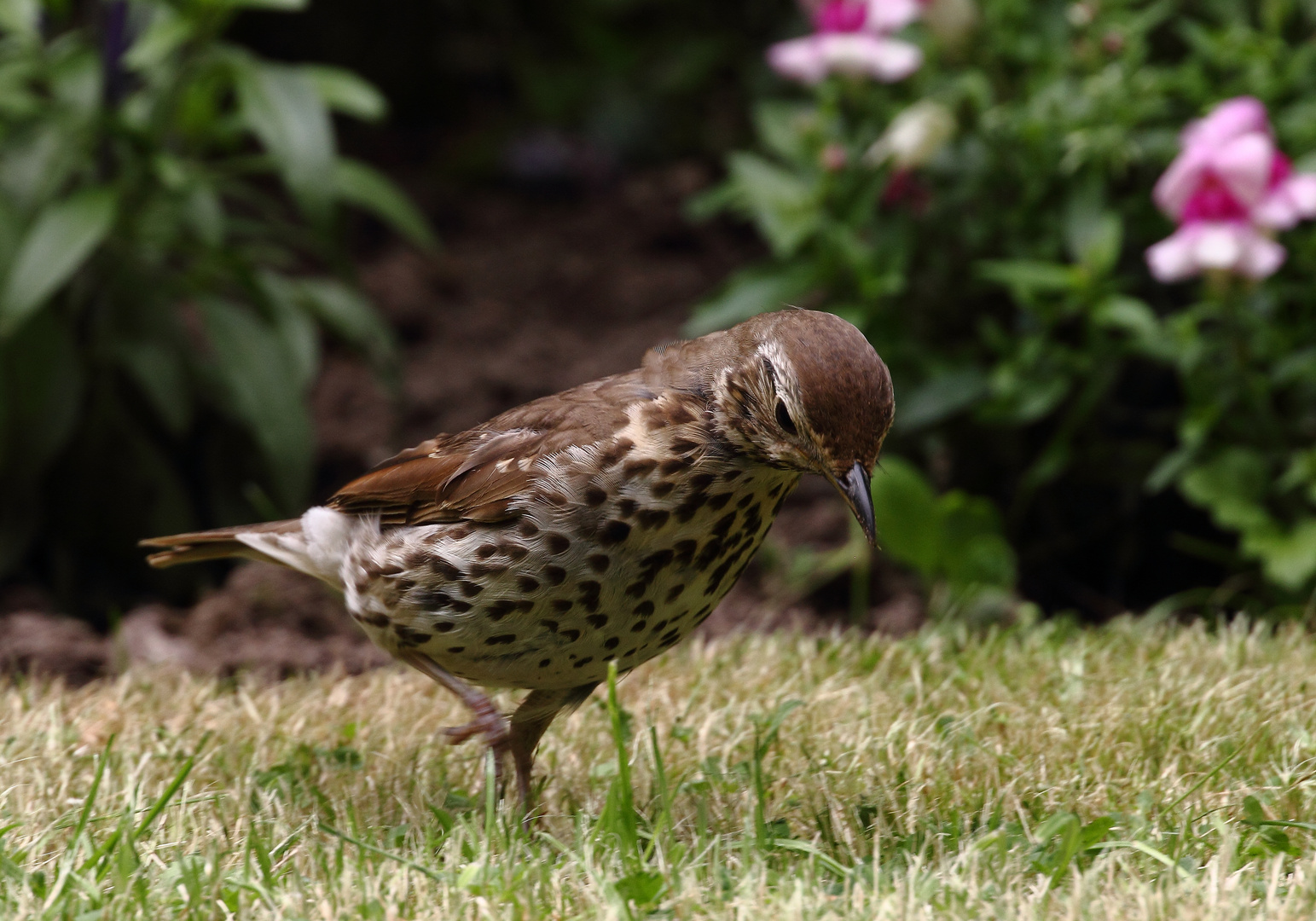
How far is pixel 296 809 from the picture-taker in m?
3.15

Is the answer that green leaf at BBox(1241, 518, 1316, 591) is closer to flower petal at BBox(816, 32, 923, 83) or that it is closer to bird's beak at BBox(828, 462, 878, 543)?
flower petal at BBox(816, 32, 923, 83)

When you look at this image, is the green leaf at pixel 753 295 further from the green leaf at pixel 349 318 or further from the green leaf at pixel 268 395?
the green leaf at pixel 268 395

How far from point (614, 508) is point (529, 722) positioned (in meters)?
0.64

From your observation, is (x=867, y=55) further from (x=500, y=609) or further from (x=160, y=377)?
(x=500, y=609)

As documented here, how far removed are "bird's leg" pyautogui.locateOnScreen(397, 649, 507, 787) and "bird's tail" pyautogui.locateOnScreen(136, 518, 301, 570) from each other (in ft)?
1.79

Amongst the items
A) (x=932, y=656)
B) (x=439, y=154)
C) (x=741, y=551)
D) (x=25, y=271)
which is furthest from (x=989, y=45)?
(x=439, y=154)

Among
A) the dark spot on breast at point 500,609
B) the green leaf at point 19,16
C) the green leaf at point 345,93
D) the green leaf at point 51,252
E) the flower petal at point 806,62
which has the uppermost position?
the green leaf at point 19,16

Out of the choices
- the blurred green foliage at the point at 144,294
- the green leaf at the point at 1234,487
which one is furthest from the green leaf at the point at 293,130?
the green leaf at the point at 1234,487

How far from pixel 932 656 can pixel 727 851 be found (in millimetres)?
1429

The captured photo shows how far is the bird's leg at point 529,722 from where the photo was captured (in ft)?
10.8

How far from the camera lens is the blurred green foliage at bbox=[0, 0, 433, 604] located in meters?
4.66

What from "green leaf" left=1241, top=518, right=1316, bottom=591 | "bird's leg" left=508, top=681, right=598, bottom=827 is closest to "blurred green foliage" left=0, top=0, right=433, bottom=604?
"bird's leg" left=508, top=681, right=598, bottom=827

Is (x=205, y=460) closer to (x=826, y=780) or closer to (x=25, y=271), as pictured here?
(x=25, y=271)

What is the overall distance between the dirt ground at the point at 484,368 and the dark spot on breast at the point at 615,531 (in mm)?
1596
